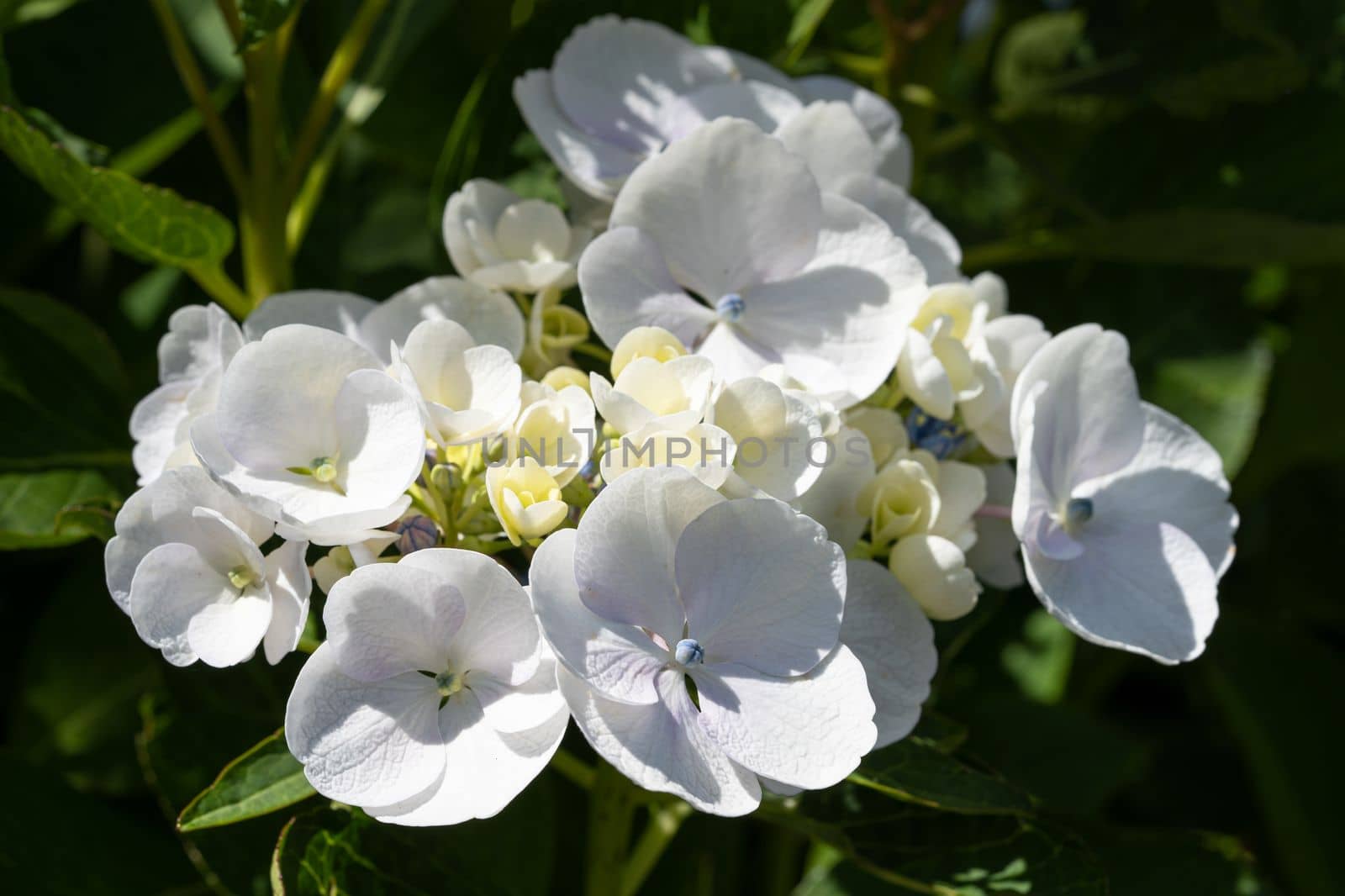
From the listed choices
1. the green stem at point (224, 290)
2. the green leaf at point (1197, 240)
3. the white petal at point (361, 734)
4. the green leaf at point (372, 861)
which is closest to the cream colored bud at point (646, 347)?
the white petal at point (361, 734)

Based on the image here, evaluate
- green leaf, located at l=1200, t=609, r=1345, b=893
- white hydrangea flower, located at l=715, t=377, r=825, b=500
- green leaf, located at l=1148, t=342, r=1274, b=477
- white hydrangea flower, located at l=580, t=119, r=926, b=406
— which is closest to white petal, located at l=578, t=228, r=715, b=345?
white hydrangea flower, located at l=580, t=119, r=926, b=406

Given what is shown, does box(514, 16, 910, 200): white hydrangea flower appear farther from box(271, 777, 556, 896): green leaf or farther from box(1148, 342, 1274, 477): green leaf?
box(1148, 342, 1274, 477): green leaf

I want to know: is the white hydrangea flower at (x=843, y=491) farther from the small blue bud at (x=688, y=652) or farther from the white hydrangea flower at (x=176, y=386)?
the white hydrangea flower at (x=176, y=386)

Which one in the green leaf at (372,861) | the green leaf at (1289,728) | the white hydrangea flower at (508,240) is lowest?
the green leaf at (1289,728)

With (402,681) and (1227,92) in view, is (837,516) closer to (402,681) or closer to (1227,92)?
(402,681)

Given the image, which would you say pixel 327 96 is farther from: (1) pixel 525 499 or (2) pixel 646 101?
(1) pixel 525 499

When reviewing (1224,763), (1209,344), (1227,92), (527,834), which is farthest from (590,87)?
(1224,763)
